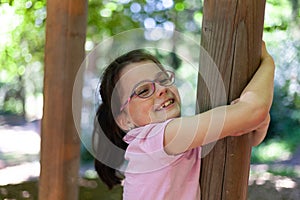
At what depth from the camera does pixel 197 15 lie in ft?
12.7

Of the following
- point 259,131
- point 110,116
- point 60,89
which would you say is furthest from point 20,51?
point 259,131

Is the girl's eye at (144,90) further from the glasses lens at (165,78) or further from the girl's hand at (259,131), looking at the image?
the girl's hand at (259,131)

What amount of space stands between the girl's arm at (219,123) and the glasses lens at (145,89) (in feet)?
0.41

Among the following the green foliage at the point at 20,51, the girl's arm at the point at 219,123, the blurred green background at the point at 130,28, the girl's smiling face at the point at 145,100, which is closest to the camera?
the girl's arm at the point at 219,123

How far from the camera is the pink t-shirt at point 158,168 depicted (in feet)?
3.78

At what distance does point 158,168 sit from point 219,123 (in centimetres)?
18

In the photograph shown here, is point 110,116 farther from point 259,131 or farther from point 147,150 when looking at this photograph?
point 259,131

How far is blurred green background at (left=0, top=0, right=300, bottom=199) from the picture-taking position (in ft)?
9.95

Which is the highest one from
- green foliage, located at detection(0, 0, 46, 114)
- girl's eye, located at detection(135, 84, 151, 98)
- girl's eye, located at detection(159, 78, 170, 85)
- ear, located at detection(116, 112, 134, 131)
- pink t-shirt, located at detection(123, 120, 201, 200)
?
girl's eye, located at detection(159, 78, 170, 85)

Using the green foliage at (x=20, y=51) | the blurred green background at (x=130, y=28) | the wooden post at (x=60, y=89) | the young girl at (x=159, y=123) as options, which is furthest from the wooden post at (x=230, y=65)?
the green foliage at (x=20, y=51)

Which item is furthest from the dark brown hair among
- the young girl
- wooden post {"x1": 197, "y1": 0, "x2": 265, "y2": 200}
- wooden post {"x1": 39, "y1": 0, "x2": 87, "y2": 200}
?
wooden post {"x1": 39, "y1": 0, "x2": 87, "y2": 200}

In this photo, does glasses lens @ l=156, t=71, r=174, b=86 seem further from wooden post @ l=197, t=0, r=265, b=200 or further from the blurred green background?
the blurred green background

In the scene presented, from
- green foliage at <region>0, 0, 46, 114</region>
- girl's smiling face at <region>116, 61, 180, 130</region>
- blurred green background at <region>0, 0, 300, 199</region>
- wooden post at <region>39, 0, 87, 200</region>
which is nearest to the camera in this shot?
girl's smiling face at <region>116, 61, 180, 130</region>

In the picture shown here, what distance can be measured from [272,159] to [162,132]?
159 inches
